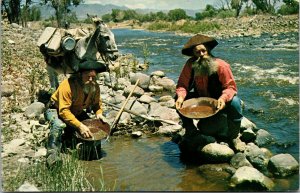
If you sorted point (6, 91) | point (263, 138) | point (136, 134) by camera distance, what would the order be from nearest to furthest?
point (263, 138), point (136, 134), point (6, 91)

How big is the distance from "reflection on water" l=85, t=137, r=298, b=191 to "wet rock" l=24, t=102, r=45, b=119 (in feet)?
4.37

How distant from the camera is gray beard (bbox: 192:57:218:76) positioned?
5438 mm

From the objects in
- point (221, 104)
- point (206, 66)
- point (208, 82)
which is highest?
point (206, 66)

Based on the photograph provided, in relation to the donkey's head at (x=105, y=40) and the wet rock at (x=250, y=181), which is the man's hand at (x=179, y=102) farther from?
the donkey's head at (x=105, y=40)

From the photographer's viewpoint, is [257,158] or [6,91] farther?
[6,91]

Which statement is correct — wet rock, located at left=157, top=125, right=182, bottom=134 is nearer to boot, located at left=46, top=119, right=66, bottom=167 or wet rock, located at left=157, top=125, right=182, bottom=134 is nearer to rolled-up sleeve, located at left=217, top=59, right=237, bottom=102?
rolled-up sleeve, located at left=217, top=59, right=237, bottom=102

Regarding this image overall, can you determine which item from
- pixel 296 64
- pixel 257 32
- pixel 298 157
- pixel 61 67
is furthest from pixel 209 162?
pixel 257 32

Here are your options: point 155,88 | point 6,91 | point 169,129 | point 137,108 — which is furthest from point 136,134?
point 155,88

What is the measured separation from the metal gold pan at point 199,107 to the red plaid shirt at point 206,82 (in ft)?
0.42

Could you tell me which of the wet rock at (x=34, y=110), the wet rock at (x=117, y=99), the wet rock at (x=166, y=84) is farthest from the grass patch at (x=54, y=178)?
the wet rock at (x=166, y=84)

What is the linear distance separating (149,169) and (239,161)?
3.54ft

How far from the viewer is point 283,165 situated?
484cm

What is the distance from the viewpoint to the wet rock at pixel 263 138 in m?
5.92

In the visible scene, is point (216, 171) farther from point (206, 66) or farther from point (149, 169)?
point (206, 66)
